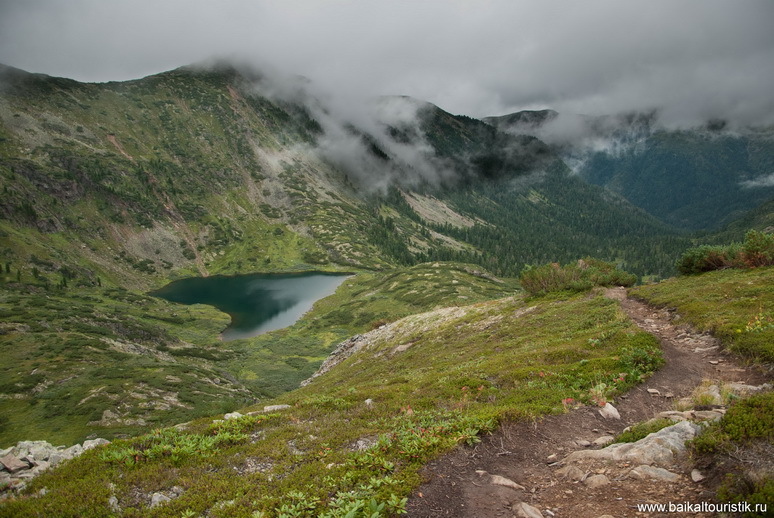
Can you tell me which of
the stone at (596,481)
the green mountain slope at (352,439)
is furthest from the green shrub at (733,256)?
the stone at (596,481)

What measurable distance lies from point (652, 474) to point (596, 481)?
123 centimetres

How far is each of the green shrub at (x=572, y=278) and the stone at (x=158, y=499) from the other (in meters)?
47.9

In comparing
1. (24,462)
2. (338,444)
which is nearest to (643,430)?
(338,444)

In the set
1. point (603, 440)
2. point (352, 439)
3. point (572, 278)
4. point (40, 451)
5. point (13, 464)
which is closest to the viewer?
point (603, 440)

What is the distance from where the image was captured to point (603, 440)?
11547 mm

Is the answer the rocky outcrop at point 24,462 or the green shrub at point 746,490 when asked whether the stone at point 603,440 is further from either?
the rocky outcrop at point 24,462

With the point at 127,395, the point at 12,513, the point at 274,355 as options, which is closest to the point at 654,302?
the point at 12,513

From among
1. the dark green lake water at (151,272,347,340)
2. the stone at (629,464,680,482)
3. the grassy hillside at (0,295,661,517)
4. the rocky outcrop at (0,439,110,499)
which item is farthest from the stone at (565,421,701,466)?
the dark green lake water at (151,272,347,340)

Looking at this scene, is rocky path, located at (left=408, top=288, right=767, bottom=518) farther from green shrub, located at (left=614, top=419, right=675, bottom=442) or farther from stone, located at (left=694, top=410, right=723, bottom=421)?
green shrub, located at (left=614, top=419, right=675, bottom=442)

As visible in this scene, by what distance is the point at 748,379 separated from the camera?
14.3 meters

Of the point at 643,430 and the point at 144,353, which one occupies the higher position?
the point at 643,430

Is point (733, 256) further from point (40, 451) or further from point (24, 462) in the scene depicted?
point (40, 451)

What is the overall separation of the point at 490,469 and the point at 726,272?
42.0m

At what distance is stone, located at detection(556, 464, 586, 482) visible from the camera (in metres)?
9.56
